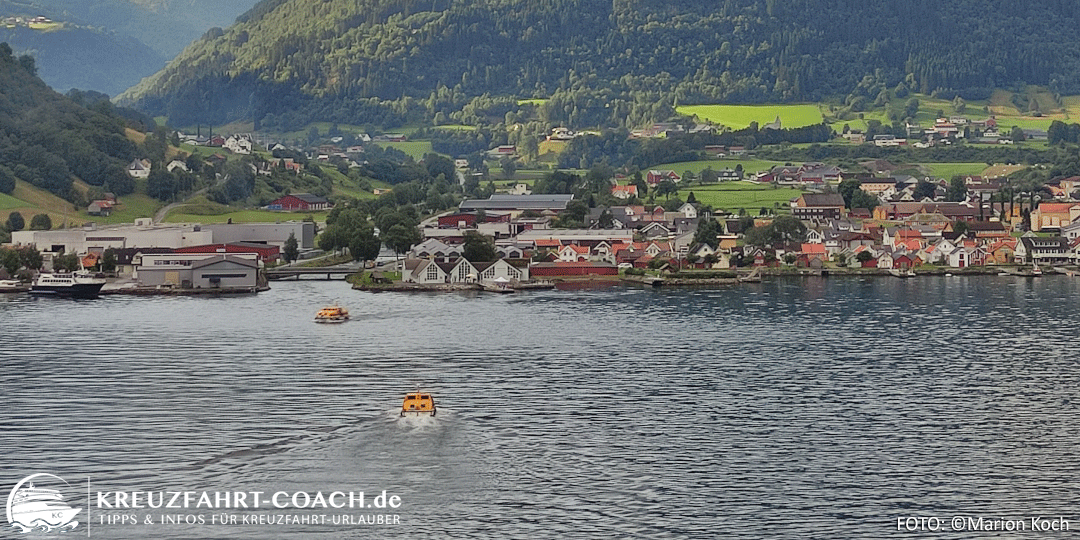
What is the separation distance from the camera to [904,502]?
18906 millimetres

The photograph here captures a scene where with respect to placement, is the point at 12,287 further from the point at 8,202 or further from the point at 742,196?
the point at 742,196

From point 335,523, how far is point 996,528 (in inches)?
279

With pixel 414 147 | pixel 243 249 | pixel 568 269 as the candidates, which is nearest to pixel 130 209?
pixel 243 249

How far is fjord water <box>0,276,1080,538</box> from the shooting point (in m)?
18.8

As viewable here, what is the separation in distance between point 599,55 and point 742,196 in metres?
65.7

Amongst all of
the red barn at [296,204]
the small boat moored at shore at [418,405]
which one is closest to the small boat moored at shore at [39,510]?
the small boat moored at shore at [418,405]

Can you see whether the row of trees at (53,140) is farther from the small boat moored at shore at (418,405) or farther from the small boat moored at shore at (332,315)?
the small boat moored at shore at (418,405)

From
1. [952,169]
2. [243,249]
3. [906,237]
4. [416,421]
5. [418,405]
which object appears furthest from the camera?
[952,169]

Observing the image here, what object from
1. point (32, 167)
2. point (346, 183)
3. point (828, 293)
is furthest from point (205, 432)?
point (346, 183)

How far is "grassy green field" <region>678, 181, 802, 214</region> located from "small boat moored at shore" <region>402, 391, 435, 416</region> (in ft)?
149

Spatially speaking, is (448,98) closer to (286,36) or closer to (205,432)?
(286,36)

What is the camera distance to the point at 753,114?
114 m

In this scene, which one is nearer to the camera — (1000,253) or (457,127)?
(1000,253)

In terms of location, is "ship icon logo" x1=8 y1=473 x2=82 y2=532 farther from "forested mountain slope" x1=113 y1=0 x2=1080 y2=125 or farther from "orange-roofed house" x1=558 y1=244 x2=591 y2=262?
"forested mountain slope" x1=113 y1=0 x2=1080 y2=125
